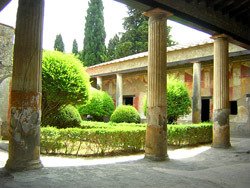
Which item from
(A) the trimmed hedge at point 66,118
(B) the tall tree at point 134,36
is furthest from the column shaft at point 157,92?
(B) the tall tree at point 134,36

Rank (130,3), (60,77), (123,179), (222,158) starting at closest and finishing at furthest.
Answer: (123,179)
(130,3)
(222,158)
(60,77)

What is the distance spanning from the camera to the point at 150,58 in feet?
19.3

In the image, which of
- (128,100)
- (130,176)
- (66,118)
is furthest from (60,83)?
(128,100)

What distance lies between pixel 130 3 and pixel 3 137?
582 centimetres

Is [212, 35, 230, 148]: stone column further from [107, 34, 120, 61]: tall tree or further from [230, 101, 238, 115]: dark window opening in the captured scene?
[107, 34, 120, 61]: tall tree

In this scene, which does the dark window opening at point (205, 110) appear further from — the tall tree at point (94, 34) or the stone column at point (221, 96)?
the tall tree at point (94, 34)

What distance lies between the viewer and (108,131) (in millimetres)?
6551

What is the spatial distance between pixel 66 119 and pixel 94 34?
19.0 m

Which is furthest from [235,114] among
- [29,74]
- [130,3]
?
[29,74]

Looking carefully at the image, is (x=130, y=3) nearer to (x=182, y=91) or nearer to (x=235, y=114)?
(x=182, y=91)

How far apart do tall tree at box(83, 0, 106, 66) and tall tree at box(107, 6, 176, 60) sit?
151cm

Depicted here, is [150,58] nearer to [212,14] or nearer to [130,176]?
[212,14]

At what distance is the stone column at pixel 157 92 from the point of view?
5641mm

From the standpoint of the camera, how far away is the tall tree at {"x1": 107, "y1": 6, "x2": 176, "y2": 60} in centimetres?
2436
